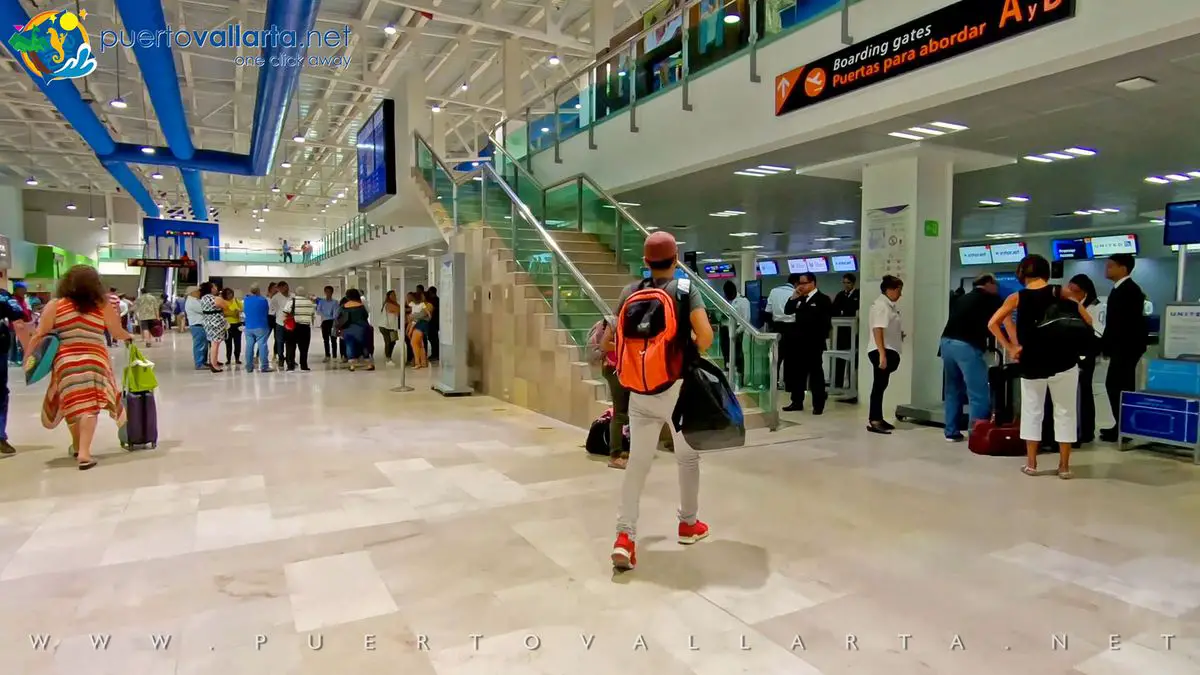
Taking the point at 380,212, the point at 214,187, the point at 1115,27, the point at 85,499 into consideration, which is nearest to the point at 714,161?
the point at 1115,27

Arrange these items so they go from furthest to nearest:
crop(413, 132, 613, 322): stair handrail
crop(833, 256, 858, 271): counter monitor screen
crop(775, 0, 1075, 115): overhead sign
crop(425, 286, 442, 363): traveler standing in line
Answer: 1. crop(833, 256, 858, 271): counter monitor screen
2. crop(425, 286, 442, 363): traveler standing in line
3. crop(413, 132, 613, 322): stair handrail
4. crop(775, 0, 1075, 115): overhead sign

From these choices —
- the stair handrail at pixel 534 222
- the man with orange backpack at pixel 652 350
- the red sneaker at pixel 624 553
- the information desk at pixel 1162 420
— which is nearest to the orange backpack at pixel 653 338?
the man with orange backpack at pixel 652 350

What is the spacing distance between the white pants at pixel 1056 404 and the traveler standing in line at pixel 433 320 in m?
8.56

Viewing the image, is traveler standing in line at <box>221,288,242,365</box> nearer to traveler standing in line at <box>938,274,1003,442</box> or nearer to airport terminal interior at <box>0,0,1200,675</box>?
airport terminal interior at <box>0,0,1200,675</box>

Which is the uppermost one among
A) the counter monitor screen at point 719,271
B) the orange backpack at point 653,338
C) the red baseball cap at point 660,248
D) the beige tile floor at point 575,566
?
the counter monitor screen at point 719,271

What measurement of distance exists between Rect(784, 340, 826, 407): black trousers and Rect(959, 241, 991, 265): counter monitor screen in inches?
470

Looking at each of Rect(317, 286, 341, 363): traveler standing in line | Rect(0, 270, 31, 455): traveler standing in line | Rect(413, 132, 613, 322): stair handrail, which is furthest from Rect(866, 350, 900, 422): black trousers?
Rect(317, 286, 341, 363): traveler standing in line

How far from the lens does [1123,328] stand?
19.4ft

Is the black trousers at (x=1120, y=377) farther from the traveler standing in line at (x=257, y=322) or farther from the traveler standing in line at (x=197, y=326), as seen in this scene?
the traveler standing in line at (x=197, y=326)

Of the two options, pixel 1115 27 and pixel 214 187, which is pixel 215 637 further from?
pixel 214 187

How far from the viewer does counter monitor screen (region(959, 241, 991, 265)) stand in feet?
56.5

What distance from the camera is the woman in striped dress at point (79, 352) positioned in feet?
16.0

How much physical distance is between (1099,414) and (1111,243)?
32.3 feet

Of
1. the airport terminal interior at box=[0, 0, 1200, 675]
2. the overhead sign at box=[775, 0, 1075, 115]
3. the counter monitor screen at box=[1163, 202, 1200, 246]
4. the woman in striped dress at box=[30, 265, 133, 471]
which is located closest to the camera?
the airport terminal interior at box=[0, 0, 1200, 675]
